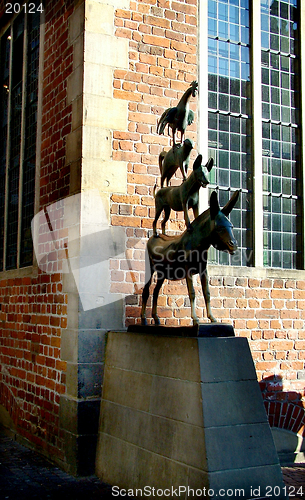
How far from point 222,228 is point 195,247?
0.33m

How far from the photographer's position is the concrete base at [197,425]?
378cm

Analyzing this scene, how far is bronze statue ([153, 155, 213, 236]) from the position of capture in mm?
4457

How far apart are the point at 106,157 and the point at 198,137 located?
1.19 m

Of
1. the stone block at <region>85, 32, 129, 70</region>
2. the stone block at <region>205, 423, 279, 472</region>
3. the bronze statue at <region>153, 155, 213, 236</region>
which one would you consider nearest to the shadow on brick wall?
the stone block at <region>205, 423, 279, 472</region>

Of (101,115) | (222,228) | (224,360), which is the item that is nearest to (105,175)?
(101,115)

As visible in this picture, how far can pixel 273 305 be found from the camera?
637cm

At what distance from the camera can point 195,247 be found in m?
4.44

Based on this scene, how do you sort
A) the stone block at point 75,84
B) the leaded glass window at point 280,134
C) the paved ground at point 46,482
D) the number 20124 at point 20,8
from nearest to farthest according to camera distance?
the paved ground at point 46,482 < the stone block at point 75,84 < the leaded glass window at point 280,134 < the number 20124 at point 20,8

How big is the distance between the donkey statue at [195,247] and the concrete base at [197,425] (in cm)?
34

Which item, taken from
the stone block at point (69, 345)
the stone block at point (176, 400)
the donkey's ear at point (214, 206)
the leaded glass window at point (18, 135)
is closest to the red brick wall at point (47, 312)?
the stone block at point (69, 345)

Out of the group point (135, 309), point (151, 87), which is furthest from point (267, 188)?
point (135, 309)

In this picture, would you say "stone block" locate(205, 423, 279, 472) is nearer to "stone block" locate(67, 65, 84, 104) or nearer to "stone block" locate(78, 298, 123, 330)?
"stone block" locate(78, 298, 123, 330)

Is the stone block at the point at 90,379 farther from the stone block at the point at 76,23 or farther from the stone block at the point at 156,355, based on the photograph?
the stone block at the point at 76,23

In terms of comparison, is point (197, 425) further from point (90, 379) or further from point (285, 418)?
point (285, 418)
